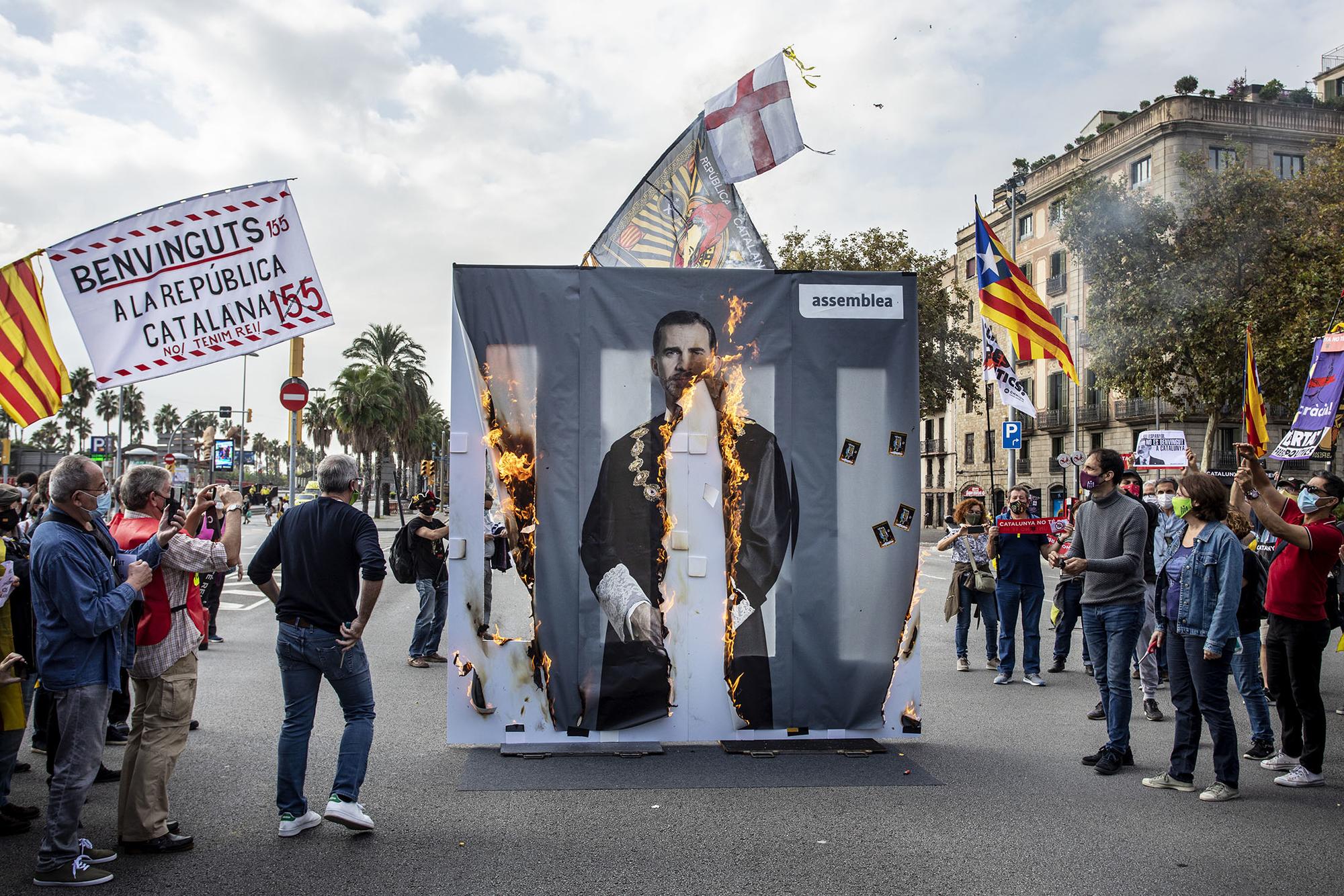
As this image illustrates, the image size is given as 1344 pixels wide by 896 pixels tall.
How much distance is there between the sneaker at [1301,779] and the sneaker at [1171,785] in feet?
1.88

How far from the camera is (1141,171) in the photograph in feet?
147

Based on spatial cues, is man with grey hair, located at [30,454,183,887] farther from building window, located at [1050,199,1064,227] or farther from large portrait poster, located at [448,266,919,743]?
building window, located at [1050,199,1064,227]

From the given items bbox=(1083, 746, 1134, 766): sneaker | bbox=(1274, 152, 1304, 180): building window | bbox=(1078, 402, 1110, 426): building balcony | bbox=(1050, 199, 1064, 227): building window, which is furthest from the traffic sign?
bbox=(1274, 152, 1304, 180): building window

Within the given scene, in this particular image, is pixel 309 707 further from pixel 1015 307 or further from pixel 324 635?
pixel 1015 307

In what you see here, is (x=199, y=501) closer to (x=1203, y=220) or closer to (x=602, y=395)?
(x=602, y=395)

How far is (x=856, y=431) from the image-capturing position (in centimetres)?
734

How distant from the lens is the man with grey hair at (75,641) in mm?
4465

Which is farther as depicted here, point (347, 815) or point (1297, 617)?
point (1297, 617)

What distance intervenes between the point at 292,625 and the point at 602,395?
2.77 metres

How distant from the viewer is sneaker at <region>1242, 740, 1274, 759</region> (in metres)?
6.79

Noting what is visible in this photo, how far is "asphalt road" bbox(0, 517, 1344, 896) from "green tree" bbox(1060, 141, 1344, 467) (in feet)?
67.4

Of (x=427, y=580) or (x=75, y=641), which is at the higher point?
(x=75, y=641)

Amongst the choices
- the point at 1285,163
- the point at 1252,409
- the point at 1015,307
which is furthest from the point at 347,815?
the point at 1285,163

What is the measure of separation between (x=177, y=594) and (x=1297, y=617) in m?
6.61
